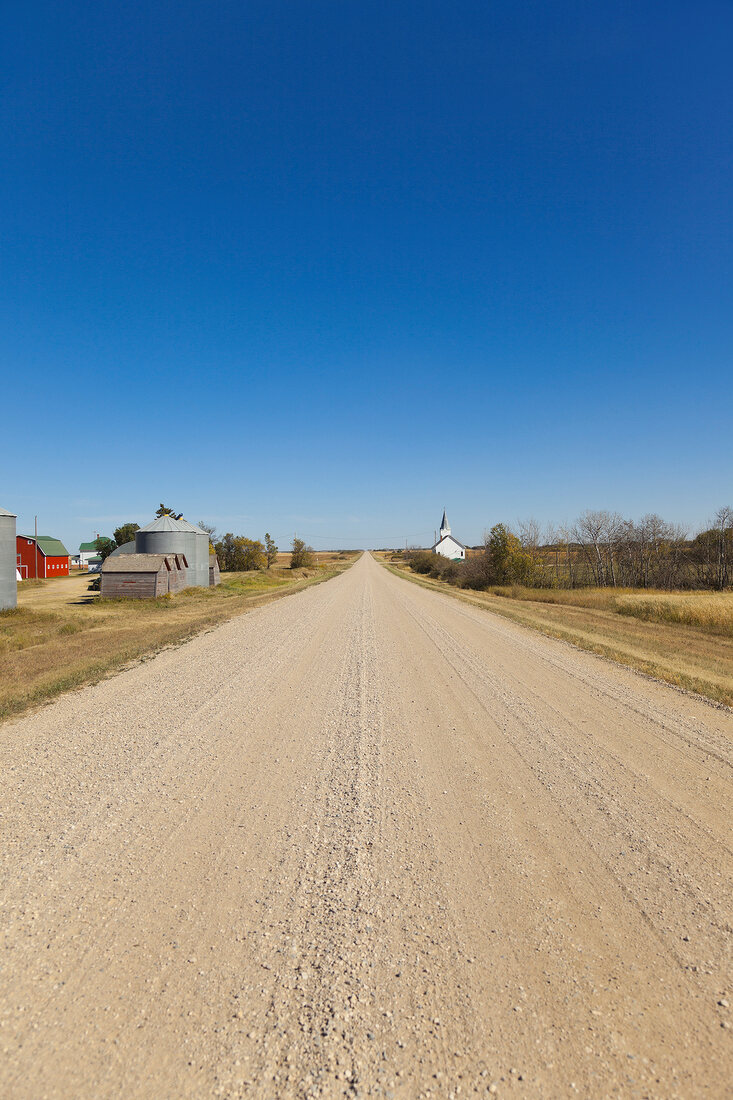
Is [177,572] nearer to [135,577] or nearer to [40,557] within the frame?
[135,577]

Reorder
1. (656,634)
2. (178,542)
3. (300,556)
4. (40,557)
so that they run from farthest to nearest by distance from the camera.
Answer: (300,556)
(40,557)
(178,542)
(656,634)

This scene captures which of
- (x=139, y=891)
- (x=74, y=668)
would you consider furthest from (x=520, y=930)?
(x=74, y=668)

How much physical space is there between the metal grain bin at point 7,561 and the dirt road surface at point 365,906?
2017cm

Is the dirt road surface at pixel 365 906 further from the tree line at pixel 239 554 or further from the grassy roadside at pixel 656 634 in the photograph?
the tree line at pixel 239 554

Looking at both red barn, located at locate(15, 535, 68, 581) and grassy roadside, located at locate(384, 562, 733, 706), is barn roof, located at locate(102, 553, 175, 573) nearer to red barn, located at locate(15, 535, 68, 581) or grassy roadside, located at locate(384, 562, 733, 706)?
grassy roadside, located at locate(384, 562, 733, 706)

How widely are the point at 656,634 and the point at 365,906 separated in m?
17.2

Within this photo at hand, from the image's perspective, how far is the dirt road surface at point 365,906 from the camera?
2.42 metres

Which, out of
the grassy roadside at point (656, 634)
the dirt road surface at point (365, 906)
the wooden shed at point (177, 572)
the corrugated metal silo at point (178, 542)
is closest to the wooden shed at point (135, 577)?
the wooden shed at point (177, 572)

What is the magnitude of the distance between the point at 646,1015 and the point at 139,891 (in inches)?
122

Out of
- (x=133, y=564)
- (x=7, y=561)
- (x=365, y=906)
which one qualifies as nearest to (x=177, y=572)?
(x=133, y=564)

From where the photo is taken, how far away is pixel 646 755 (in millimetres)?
6043

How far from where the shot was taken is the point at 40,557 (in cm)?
6091

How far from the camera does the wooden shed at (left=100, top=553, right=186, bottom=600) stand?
30438 millimetres

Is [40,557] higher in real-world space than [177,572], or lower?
higher
